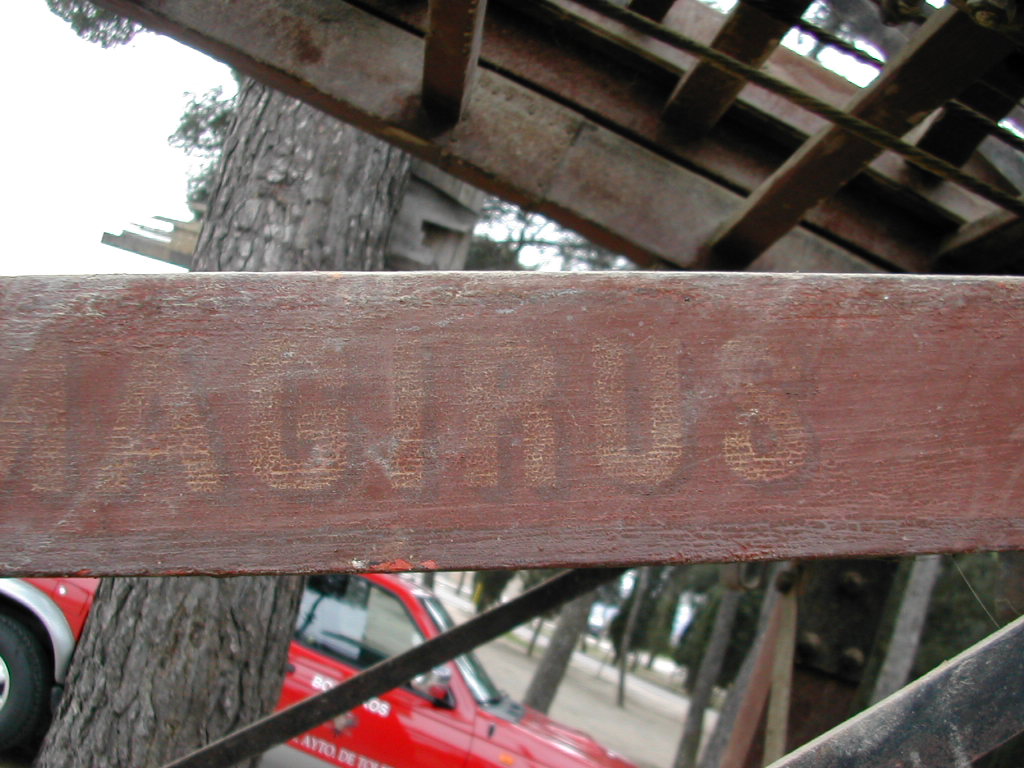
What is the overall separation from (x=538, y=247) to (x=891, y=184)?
8.72m

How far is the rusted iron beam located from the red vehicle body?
484cm

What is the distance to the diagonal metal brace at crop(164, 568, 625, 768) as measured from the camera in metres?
2.36

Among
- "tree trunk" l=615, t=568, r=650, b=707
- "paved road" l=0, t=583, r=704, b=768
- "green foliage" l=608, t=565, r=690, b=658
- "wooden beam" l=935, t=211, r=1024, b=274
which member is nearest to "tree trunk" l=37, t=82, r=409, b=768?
"wooden beam" l=935, t=211, r=1024, b=274

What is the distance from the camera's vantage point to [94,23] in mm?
4395

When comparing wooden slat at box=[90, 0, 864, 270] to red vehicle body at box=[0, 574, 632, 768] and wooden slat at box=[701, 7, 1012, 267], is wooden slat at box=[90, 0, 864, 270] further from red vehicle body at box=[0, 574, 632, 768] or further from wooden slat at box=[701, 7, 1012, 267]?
red vehicle body at box=[0, 574, 632, 768]

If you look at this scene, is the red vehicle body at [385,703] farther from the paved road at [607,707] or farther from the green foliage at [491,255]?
the paved road at [607,707]

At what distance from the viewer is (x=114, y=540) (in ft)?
3.53

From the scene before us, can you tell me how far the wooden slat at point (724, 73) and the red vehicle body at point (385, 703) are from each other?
14.1 ft

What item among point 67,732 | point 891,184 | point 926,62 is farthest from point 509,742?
point 926,62

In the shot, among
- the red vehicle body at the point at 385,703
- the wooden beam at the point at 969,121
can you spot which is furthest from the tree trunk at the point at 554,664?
the wooden beam at the point at 969,121

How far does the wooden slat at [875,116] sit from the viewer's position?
5.58 feet

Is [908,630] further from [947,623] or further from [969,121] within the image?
[969,121]

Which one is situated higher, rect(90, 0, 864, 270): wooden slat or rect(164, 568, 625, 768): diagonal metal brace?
rect(90, 0, 864, 270): wooden slat

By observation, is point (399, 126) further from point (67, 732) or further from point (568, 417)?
point (67, 732)
